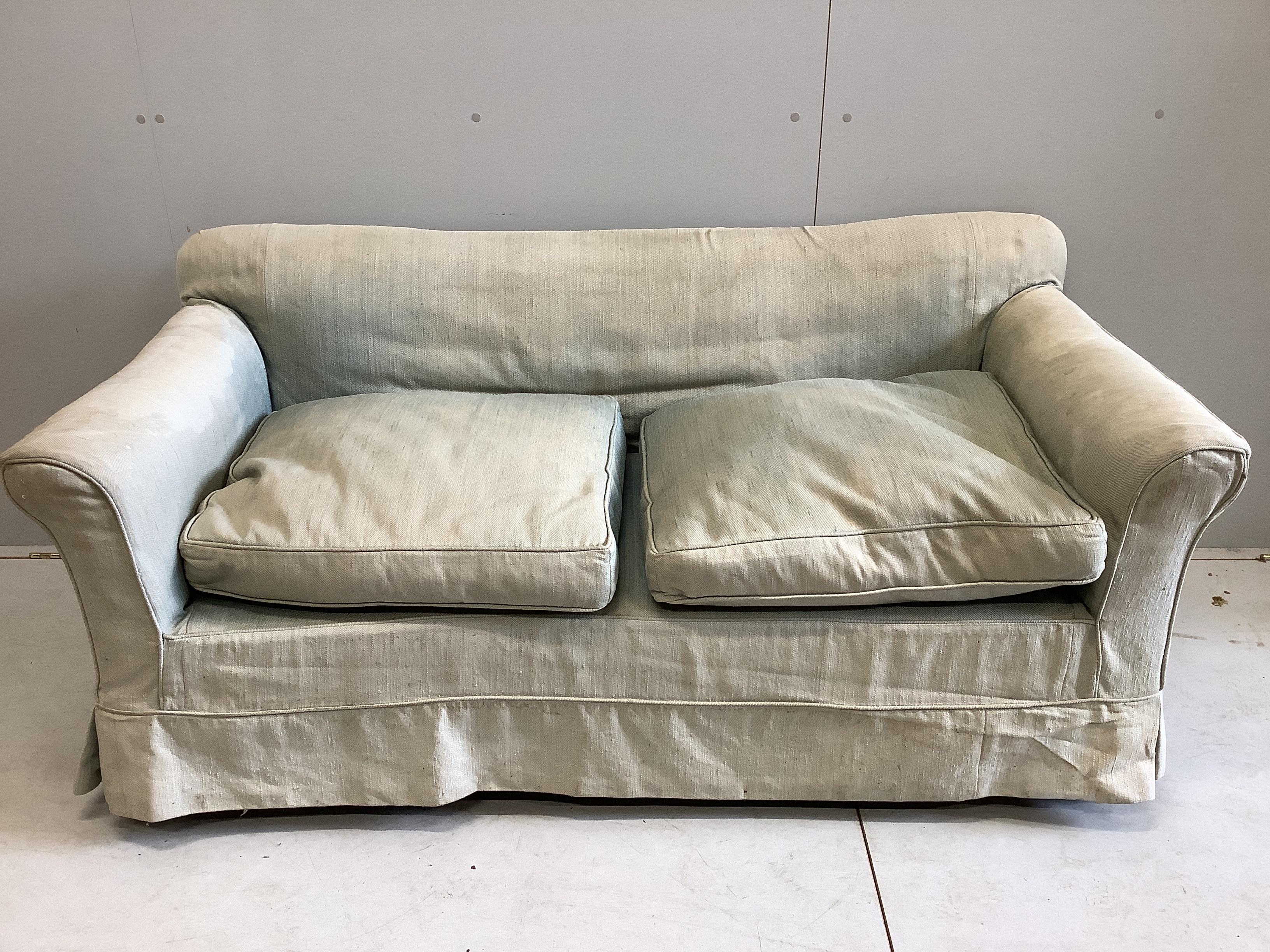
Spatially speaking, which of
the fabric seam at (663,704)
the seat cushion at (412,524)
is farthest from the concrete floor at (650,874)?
the seat cushion at (412,524)

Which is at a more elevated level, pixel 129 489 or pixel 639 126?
pixel 639 126

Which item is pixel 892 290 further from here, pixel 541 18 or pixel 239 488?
pixel 239 488

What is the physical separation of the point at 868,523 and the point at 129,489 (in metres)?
0.99

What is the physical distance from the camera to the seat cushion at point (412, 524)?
4.17 ft

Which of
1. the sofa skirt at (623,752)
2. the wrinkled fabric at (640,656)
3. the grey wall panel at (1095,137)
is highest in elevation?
the grey wall panel at (1095,137)

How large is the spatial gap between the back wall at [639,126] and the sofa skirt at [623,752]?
103 centimetres

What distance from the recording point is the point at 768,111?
6.04 ft

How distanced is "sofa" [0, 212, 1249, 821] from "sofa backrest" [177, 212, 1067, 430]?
0.66ft

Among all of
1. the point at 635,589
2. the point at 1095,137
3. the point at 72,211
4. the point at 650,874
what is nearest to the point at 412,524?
the point at 635,589

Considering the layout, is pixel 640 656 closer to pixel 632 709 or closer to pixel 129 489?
pixel 632 709

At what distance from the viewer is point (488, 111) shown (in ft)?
6.03

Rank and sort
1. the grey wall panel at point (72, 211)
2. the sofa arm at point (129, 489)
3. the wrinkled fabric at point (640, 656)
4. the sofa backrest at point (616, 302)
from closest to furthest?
the sofa arm at point (129, 489) < the wrinkled fabric at point (640, 656) < the sofa backrest at point (616, 302) < the grey wall panel at point (72, 211)

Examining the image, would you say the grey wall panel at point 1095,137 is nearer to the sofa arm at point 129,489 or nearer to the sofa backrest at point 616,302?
the sofa backrest at point 616,302

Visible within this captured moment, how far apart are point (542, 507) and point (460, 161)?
90cm
